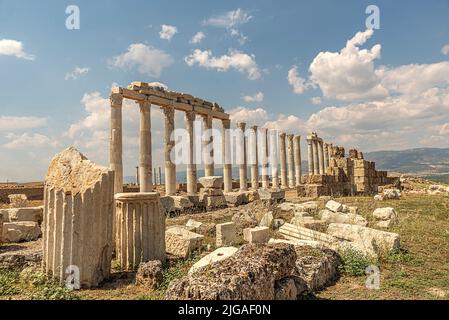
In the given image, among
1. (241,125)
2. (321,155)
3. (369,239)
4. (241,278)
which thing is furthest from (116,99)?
(321,155)

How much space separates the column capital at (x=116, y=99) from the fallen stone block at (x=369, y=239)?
14.6m

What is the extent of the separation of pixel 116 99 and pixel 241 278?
17628 millimetres

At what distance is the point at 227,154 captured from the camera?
2964cm

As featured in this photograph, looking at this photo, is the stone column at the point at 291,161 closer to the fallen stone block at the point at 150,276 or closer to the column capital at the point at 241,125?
the column capital at the point at 241,125

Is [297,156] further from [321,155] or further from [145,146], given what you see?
[145,146]

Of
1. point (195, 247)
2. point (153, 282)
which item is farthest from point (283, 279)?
point (195, 247)

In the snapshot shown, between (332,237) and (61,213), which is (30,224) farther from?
(332,237)

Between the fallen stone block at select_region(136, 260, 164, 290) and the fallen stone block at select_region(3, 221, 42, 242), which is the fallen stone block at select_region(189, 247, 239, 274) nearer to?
the fallen stone block at select_region(136, 260, 164, 290)

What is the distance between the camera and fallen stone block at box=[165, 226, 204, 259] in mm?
8793

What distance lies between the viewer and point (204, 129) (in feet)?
92.3

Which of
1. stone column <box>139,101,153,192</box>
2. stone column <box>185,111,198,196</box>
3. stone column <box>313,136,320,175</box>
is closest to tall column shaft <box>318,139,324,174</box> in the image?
stone column <box>313,136,320,175</box>

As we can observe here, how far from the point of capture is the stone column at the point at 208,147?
27.2 meters

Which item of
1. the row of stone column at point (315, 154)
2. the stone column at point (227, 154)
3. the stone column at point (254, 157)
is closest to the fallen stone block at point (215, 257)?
the stone column at point (227, 154)
